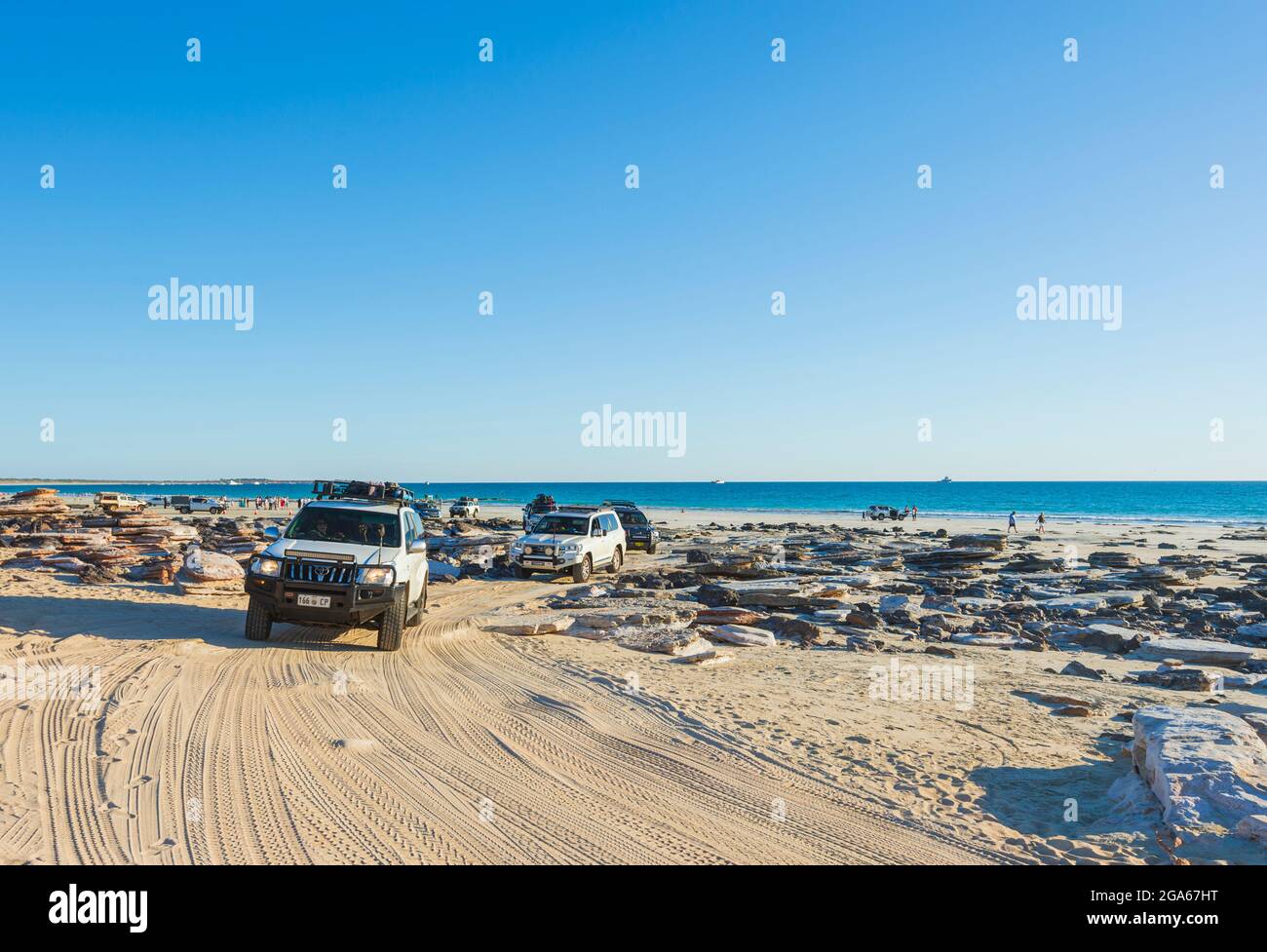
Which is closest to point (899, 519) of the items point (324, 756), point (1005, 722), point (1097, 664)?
point (1097, 664)

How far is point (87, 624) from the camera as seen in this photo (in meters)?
12.6

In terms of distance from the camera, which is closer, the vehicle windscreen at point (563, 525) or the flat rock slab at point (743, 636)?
the flat rock slab at point (743, 636)

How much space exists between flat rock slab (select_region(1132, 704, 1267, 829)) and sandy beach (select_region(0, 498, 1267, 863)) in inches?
9.6

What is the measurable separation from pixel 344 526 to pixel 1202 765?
36.1 ft

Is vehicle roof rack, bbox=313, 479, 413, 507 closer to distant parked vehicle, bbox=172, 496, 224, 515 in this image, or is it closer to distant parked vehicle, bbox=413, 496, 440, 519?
distant parked vehicle, bbox=413, 496, 440, 519

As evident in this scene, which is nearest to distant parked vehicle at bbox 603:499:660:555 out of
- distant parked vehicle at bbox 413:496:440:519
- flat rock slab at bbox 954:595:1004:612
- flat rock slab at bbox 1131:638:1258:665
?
flat rock slab at bbox 954:595:1004:612

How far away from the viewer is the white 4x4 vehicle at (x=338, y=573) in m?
11.0

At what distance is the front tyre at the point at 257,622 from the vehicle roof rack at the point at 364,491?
240 centimetres

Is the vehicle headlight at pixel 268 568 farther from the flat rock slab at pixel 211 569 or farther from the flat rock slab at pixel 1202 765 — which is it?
the flat rock slab at pixel 1202 765

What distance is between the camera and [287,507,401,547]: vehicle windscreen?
12.0 metres

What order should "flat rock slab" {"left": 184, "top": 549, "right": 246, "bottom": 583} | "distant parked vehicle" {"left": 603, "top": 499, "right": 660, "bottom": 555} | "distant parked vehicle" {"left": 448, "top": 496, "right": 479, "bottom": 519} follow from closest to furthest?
"flat rock slab" {"left": 184, "top": 549, "right": 246, "bottom": 583}, "distant parked vehicle" {"left": 603, "top": 499, "right": 660, "bottom": 555}, "distant parked vehicle" {"left": 448, "top": 496, "right": 479, "bottom": 519}

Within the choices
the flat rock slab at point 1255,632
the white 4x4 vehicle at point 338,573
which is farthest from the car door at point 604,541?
the flat rock slab at point 1255,632

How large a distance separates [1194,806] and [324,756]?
6670 mm

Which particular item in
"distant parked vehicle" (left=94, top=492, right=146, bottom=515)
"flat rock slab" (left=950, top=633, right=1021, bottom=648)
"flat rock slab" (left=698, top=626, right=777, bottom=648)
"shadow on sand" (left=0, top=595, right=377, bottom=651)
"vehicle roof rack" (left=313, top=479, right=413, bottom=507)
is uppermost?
"vehicle roof rack" (left=313, top=479, right=413, bottom=507)
